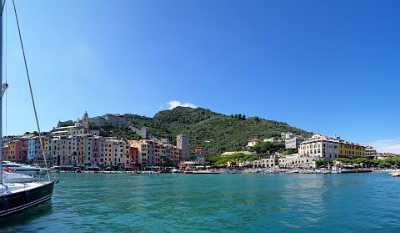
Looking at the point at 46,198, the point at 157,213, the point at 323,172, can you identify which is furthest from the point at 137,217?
the point at 323,172

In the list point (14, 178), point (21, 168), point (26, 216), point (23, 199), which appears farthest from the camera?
point (21, 168)

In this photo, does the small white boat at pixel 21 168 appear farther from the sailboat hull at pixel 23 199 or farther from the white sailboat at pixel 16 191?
the sailboat hull at pixel 23 199

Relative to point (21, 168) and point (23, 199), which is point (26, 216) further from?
point (21, 168)

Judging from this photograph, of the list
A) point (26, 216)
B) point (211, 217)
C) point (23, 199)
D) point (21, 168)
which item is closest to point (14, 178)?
→ point (23, 199)

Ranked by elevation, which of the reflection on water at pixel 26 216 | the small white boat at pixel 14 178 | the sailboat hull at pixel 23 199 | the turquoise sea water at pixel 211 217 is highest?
the small white boat at pixel 14 178

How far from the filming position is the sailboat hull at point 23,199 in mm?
31406

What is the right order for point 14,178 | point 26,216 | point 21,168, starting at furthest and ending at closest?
point 21,168 < point 14,178 < point 26,216

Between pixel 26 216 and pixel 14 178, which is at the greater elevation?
pixel 14 178

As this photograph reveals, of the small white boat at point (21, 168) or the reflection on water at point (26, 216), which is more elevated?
the small white boat at point (21, 168)

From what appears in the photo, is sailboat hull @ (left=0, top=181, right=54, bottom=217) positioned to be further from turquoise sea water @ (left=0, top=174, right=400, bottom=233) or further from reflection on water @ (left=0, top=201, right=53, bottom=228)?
turquoise sea water @ (left=0, top=174, right=400, bottom=233)

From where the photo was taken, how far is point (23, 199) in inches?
1366

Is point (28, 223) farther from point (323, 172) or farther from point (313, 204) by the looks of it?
point (323, 172)

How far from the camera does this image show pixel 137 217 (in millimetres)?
34781

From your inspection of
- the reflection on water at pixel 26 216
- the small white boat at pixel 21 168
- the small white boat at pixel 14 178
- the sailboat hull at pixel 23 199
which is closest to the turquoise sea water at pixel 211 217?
the reflection on water at pixel 26 216
